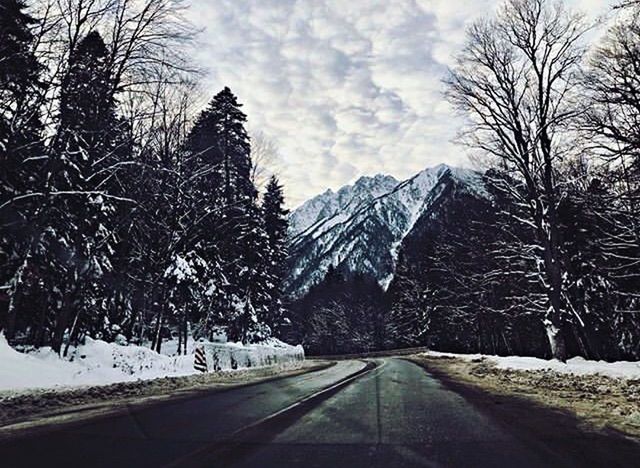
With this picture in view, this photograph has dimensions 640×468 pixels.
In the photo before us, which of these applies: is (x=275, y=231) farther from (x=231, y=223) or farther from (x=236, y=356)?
(x=236, y=356)

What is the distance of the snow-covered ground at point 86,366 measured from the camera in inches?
543

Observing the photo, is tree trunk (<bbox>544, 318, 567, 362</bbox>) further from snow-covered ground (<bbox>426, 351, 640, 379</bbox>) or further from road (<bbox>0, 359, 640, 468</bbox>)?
road (<bbox>0, 359, 640, 468</bbox>)

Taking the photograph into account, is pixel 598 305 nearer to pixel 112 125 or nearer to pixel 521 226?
pixel 521 226

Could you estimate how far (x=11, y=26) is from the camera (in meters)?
14.6

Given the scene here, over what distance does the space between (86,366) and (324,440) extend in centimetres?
1435

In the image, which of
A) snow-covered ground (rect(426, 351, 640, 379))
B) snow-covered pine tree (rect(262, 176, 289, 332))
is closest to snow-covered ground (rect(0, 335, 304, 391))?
snow-covered ground (rect(426, 351, 640, 379))

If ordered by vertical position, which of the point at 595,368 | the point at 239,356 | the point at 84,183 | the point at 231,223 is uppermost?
the point at 231,223

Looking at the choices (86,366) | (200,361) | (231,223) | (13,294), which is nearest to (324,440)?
(86,366)

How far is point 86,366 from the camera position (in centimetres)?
1725

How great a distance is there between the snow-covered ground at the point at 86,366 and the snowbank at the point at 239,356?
8.02 feet

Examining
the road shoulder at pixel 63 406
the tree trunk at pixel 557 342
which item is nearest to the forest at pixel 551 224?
the tree trunk at pixel 557 342

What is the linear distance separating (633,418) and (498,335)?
43758mm

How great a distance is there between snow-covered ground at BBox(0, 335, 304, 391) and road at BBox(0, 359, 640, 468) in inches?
275

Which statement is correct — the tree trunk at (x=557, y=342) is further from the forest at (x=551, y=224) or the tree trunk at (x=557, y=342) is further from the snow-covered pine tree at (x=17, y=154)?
the snow-covered pine tree at (x=17, y=154)
